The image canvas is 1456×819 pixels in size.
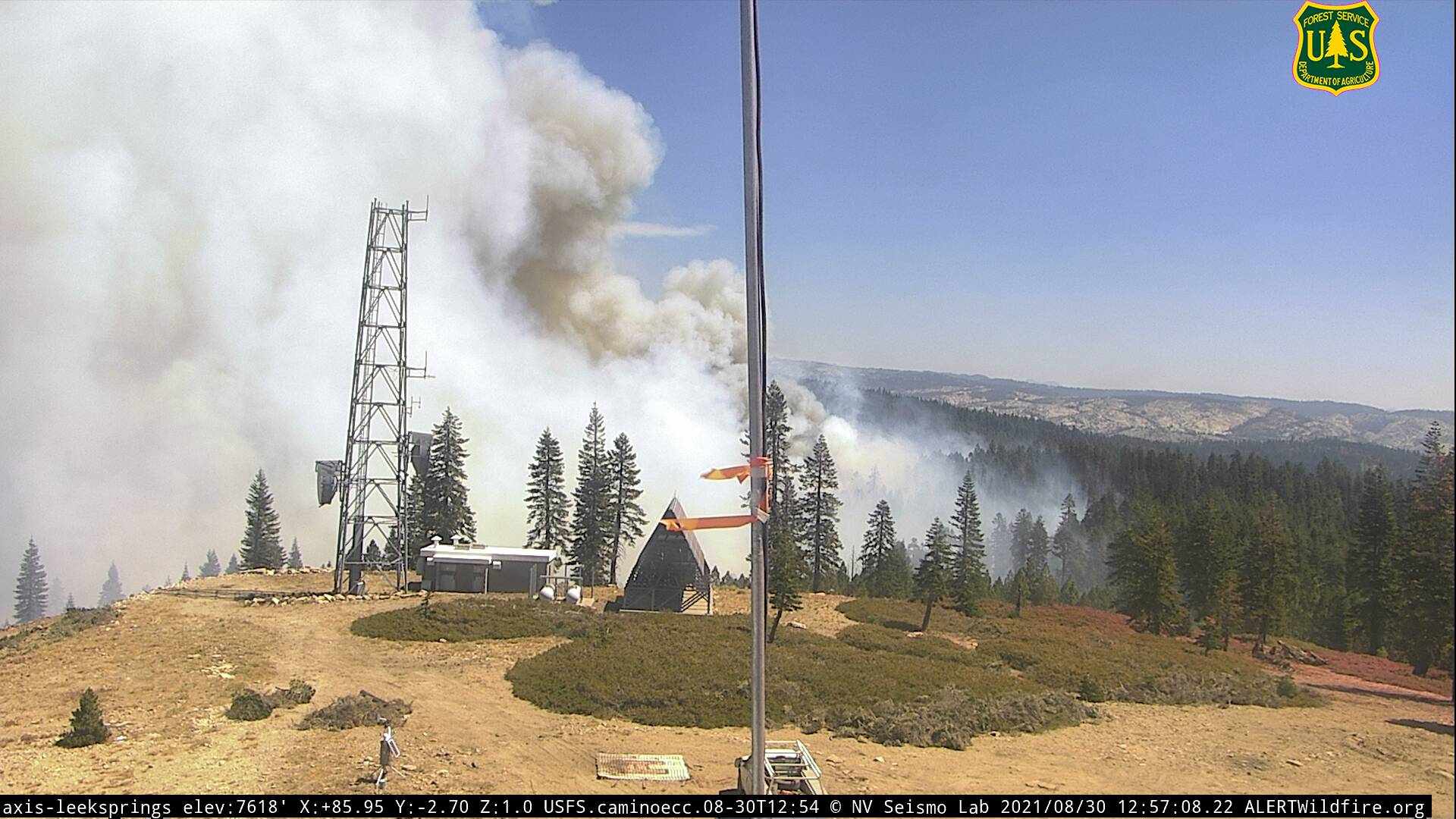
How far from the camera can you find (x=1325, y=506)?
42.8m

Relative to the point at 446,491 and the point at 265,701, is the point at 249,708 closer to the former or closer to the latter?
the point at 265,701

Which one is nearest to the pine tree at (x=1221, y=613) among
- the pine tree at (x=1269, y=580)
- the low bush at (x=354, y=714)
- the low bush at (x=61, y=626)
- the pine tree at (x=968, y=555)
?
the pine tree at (x=1269, y=580)

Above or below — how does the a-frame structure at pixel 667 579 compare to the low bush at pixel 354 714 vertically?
below

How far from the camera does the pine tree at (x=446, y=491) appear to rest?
5103 cm

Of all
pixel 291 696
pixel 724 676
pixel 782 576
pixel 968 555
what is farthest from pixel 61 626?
pixel 968 555

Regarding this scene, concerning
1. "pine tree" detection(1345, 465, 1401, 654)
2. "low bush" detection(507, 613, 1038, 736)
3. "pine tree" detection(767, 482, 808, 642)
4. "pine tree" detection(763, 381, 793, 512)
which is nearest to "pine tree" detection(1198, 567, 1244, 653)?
"pine tree" detection(1345, 465, 1401, 654)

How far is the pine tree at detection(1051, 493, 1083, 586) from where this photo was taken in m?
61.2

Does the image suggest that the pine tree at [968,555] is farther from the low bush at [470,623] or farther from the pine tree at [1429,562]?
the pine tree at [1429,562]

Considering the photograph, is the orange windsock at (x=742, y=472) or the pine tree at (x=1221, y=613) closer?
the orange windsock at (x=742, y=472)

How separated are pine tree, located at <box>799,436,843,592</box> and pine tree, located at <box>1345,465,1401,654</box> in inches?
971

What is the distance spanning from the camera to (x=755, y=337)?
8.58m

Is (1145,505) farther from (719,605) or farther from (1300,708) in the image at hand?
(1300,708)

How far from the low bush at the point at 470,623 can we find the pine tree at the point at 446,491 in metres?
21.9

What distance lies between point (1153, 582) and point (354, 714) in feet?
91.6
